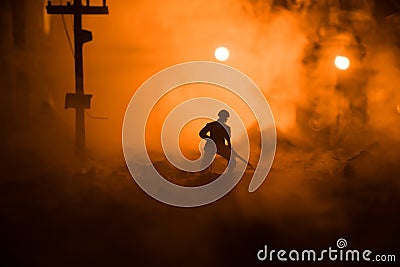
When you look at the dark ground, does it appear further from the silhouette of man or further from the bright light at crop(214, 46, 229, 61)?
the bright light at crop(214, 46, 229, 61)

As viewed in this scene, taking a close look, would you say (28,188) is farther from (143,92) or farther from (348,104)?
Answer: (348,104)

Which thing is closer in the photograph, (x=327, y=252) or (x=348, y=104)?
(x=327, y=252)

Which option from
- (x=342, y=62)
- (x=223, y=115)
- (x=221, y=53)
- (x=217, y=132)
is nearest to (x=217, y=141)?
(x=217, y=132)

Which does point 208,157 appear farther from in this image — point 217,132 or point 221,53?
point 221,53

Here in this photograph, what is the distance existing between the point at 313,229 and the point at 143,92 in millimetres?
1290

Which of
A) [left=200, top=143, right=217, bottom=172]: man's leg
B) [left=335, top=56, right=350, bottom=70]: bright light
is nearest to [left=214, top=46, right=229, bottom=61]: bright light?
[left=200, top=143, right=217, bottom=172]: man's leg

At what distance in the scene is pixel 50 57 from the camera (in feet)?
10.2

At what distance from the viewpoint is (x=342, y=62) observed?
10.6ft

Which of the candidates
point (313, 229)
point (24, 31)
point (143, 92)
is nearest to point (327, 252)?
point (313, 229)

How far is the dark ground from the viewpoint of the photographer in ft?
9.71

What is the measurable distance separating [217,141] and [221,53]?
54cm

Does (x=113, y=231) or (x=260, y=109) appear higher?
(x=260, y=109)

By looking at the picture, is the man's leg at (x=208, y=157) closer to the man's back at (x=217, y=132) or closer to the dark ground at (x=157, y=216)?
the man's back at (x=217, y=132)

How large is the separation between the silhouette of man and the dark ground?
19 cm
